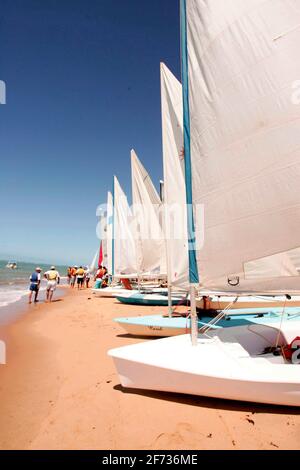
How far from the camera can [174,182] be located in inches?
269

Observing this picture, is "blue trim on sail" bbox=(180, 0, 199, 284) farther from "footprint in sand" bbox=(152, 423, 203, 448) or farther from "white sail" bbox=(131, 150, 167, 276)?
"white sail" bbox=(131, 150, 167, 276)

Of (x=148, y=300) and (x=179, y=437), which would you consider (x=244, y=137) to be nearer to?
(x=179, y=437)

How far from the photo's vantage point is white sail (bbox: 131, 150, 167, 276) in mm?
12945

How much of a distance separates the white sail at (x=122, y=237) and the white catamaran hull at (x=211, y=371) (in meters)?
11.8

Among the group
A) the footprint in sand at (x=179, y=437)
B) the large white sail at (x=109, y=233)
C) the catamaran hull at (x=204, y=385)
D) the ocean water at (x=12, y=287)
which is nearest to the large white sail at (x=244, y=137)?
the catamaran hull at (x=204, y=385)

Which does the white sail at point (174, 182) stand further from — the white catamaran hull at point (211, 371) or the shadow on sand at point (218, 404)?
the shadow on sand at point (218, 404)

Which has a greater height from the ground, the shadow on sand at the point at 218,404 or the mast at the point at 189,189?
the mast at the point at 189,189

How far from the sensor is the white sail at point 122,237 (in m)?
15.9

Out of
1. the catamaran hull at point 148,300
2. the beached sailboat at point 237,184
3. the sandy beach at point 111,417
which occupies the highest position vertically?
the beached sailboat at point 237,184

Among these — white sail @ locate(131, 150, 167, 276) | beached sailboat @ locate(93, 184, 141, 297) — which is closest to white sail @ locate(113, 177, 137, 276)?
beached sailboat @ locate(93, 184, 141, 297)

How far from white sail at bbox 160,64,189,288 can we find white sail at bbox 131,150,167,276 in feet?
19.2

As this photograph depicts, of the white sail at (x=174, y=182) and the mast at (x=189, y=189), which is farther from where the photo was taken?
the white sail at (x=174, y=182)

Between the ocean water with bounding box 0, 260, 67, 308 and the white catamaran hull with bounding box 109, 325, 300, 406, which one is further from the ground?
the white catamaran hull with bounding box 109, 325, 300, 406

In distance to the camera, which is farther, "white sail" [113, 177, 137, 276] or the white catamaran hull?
"white sail" [113, 177, 137, 276]
